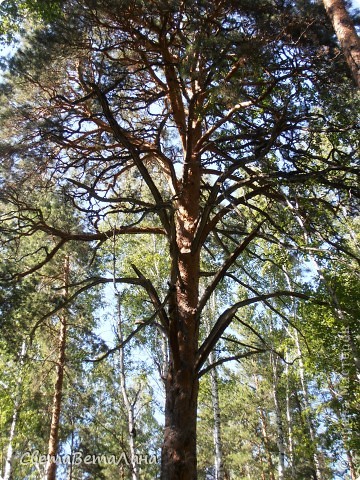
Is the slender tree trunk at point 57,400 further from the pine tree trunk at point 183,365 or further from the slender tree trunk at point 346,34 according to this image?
the slender tree trunk at point 346,34

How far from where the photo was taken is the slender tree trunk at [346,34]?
161 inches

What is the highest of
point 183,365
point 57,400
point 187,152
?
point 187,152

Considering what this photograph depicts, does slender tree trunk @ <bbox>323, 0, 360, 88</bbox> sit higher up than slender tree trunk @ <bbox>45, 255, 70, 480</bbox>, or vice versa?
slender tree trunk @ <bbox>323, 0, 360, 88</bbox>

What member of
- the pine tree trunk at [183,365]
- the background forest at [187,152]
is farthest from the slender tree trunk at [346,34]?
the pine tree trunk at [183,365]

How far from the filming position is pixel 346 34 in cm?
434

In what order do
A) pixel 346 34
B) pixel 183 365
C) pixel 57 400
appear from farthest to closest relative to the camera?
pixel 57 400
pixel 346 34
pixel 183 365

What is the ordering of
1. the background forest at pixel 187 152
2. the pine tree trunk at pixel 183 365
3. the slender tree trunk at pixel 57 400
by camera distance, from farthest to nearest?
the slender tree trunk at pixel 57 400
the background forest at pixel 187 152
the pine tree trunk at pixel 183 365

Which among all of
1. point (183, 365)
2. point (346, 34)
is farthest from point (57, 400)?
point (346, 34)

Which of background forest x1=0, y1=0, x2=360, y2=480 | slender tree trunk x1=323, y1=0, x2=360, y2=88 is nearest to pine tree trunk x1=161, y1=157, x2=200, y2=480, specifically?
background forest x1=0, y1=0, x2=360, y2=480

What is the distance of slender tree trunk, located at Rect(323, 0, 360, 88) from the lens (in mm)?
4094

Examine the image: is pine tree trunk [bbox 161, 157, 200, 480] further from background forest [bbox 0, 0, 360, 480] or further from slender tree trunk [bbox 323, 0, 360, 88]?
slender tree trunk [bbox 323, 0, 360, 88]

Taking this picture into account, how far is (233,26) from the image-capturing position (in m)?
4.53

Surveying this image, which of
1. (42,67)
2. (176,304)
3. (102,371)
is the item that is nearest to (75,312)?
(102,371)

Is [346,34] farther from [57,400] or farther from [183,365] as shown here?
[57,400]
